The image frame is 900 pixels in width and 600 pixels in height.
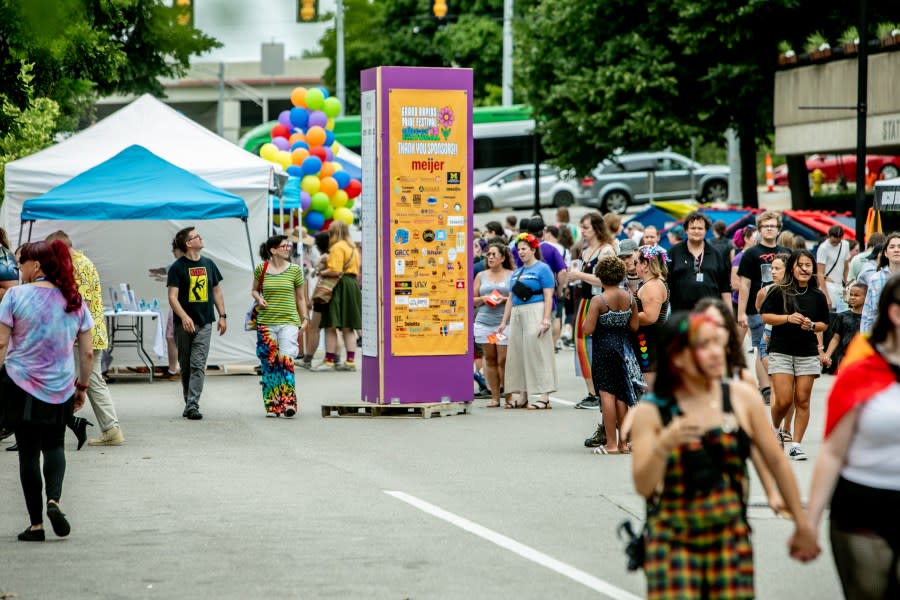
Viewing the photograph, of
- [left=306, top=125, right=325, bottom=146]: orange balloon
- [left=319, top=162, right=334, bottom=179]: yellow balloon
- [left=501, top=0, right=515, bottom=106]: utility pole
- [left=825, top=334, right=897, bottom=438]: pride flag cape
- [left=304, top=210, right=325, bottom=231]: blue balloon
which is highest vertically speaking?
[left=501, top=0, right=515, bottom=106]: utility pole

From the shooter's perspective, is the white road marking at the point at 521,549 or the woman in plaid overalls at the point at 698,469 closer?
the woman in plaid overalls at the point at 698,469

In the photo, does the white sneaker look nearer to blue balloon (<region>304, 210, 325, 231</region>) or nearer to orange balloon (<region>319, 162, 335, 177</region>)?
blue balloon (<region>304, 210, 325, 231</region>)

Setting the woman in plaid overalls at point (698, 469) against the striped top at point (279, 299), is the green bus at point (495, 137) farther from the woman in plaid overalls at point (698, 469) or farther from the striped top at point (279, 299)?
the woman in plaid overalls at point (698, 469)

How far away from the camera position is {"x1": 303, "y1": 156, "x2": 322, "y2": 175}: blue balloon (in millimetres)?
27656

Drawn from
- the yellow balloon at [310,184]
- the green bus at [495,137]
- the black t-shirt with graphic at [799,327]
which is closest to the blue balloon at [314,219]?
the yellow balloon at [310,184]

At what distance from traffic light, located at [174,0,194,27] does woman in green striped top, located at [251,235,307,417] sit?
36.6 feet

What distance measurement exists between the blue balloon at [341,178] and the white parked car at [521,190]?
2237 centimetres

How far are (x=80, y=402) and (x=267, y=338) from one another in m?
5.89

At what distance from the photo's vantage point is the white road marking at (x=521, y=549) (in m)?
7.48

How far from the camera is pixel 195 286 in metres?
15.1

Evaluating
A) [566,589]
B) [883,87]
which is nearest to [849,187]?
[883,87]

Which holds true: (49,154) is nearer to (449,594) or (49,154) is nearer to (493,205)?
(449,594)

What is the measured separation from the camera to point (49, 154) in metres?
20.0

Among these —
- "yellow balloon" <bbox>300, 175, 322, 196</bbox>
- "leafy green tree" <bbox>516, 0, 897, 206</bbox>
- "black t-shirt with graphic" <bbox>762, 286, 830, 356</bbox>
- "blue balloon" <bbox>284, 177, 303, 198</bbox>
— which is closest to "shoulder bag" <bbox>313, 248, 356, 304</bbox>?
"blue balloon" <bbox>284, 177, 303, 198</bbox>
